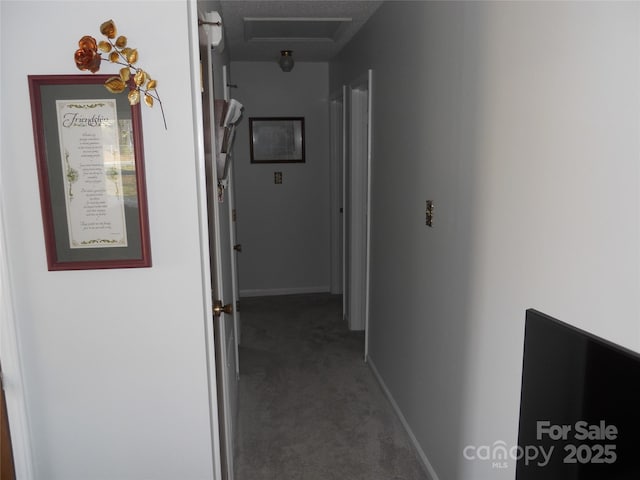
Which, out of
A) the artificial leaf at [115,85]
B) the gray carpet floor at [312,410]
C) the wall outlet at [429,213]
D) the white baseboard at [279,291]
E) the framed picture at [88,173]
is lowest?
the gray carpet floor at [312,410]

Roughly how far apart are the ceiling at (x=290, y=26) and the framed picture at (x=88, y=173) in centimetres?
125

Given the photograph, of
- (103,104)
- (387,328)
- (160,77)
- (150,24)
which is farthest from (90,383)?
(387,328)

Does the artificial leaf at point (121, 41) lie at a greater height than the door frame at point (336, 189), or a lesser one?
greater

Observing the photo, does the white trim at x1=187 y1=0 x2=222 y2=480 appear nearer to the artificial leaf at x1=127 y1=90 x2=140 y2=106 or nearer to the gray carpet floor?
the artificial leaf at x1=127 y1=90 x2=140 y2=106

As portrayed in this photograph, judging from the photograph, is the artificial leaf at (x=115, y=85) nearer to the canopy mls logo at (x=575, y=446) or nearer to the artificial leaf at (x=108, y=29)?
the artificial leaf at (x=108, y=29)

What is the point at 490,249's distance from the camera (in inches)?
67.4

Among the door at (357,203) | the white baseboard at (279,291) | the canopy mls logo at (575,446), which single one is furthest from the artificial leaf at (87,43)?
the white baseboard at (279,291)

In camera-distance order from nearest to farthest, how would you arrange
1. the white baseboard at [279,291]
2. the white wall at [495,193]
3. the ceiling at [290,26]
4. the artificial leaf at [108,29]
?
the white wall at [495,193] → the artificial leaf at [108,29] → the ceiling at [290,26] → the white baseboard at [279,291]

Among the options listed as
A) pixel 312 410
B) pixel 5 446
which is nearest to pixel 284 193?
pixel 312 410

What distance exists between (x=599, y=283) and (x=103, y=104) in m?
1.39

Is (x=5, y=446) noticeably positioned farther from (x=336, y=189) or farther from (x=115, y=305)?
(x=336, y=189)

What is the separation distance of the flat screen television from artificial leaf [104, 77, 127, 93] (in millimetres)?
1183

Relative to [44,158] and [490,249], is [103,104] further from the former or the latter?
[490,249]

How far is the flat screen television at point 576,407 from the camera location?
712 millimetres
